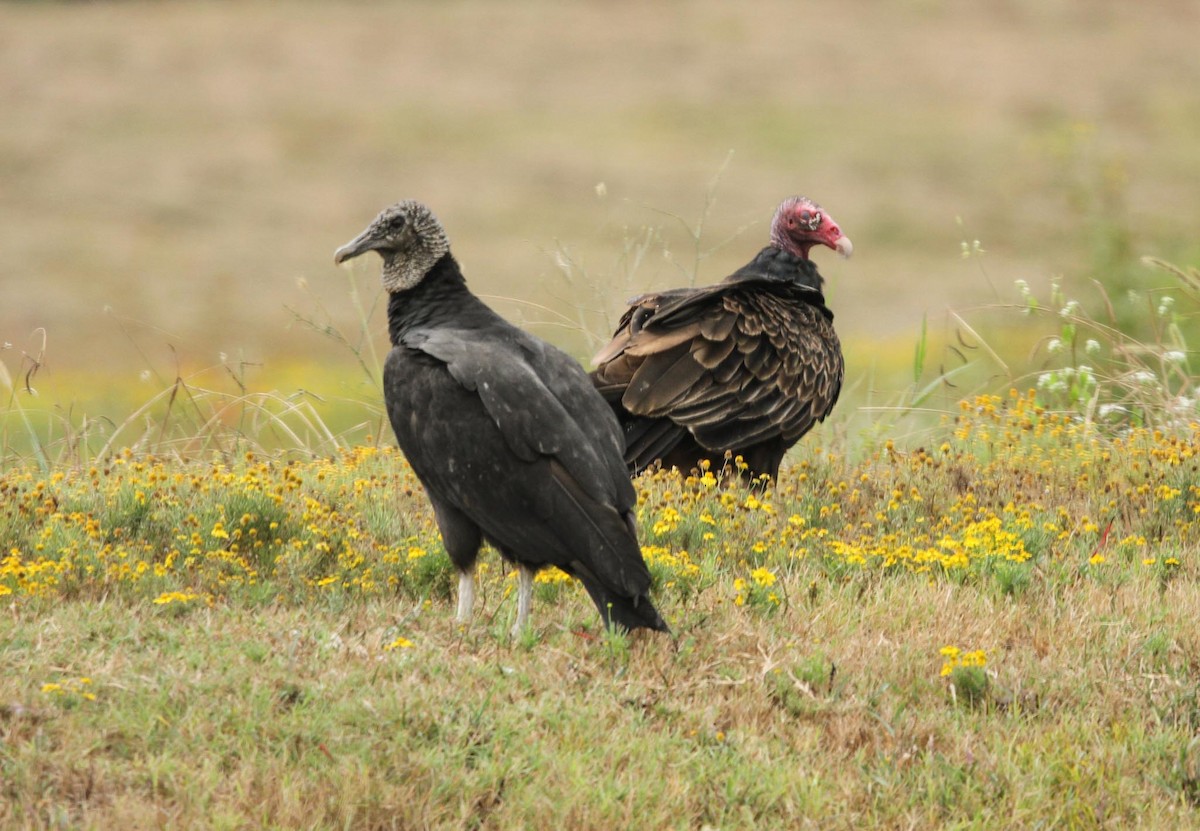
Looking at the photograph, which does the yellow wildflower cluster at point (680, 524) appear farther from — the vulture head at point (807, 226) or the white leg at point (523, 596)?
the vulture head at point (807, 226)

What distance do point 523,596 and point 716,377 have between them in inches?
72.5

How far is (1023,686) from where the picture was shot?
369 cm

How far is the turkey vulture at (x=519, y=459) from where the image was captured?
3.68 metres

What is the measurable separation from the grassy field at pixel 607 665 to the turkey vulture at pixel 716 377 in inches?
14.5

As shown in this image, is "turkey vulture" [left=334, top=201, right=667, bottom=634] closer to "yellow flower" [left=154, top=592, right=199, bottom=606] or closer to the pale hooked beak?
the pale hooked beak

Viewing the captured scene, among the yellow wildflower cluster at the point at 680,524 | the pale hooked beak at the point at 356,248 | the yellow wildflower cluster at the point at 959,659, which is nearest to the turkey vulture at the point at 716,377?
the yellow wildflower cluster at the point at 680,524

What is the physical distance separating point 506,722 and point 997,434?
341 cm

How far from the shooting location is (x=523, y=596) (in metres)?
3.90

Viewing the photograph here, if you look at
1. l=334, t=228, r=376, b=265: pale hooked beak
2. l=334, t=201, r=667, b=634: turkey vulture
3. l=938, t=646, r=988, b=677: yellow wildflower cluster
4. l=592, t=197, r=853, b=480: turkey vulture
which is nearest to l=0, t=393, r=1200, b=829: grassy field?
l=938, t=646, r=988, b=677: yellow wildflower cluster

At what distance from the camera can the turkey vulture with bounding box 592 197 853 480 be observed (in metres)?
5.44

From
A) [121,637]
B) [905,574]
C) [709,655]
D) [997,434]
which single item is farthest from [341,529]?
[997,434]

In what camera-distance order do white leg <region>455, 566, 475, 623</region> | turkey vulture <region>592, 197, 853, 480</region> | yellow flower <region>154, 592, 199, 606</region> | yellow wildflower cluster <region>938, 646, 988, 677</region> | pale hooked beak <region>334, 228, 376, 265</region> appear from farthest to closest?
1. turkey vulture <region>592, 197, 853, 480</region>
2. pale hooked beak <region>334, 228, 376, 265</region>
3. white leg <region>455, 566, 475, 623</region>
4. yellow flower <region>154, 592, 199, 606</region>
5. yellow wildflower cluster <region>938, 646, 988, 677</region>

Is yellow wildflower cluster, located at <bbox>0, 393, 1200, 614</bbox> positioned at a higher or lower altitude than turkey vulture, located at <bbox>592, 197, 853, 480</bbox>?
lower

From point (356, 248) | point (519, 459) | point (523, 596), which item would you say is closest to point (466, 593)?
point (523, 596)
